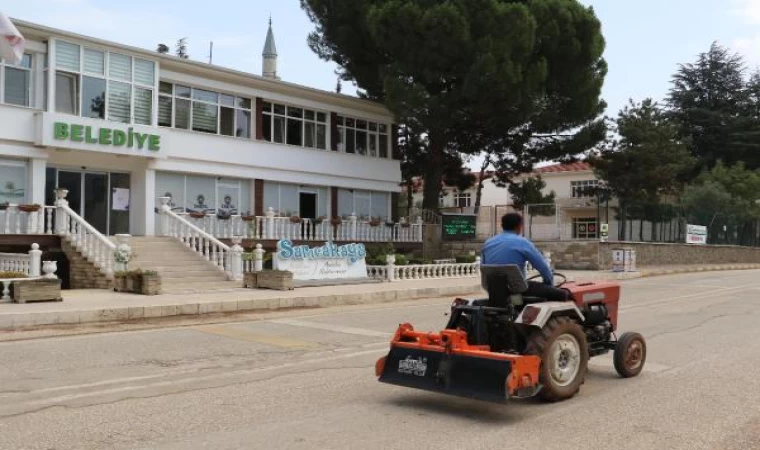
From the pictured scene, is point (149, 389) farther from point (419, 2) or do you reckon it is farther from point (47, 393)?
point (419, 2)

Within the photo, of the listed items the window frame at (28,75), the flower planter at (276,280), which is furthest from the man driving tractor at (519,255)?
the window frame at (28,75)

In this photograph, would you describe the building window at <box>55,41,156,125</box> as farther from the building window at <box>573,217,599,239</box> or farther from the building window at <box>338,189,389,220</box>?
the building window at <box>573,217,599,239</box>

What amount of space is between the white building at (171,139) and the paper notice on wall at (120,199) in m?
0.03

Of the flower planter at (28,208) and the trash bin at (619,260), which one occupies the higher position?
the flower planter at (28,208)

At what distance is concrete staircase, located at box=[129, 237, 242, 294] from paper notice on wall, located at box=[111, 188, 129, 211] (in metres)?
3.29

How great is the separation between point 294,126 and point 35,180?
10.7m

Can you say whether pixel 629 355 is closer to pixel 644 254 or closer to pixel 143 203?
pixel 143 203

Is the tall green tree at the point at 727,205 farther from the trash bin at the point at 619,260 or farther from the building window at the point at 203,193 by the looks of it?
the building window at the point at 203,193

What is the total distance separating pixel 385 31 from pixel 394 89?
7.33 ft

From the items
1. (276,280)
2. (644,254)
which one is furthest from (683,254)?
(276,280)

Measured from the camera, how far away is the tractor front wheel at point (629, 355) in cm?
757

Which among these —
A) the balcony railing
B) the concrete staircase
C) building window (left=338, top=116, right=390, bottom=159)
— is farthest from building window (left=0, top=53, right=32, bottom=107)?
building window (left=338, top=116, right=390, bottom=159)

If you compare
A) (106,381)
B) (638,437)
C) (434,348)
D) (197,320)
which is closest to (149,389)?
(106,381)

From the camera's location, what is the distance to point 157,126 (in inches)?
957
